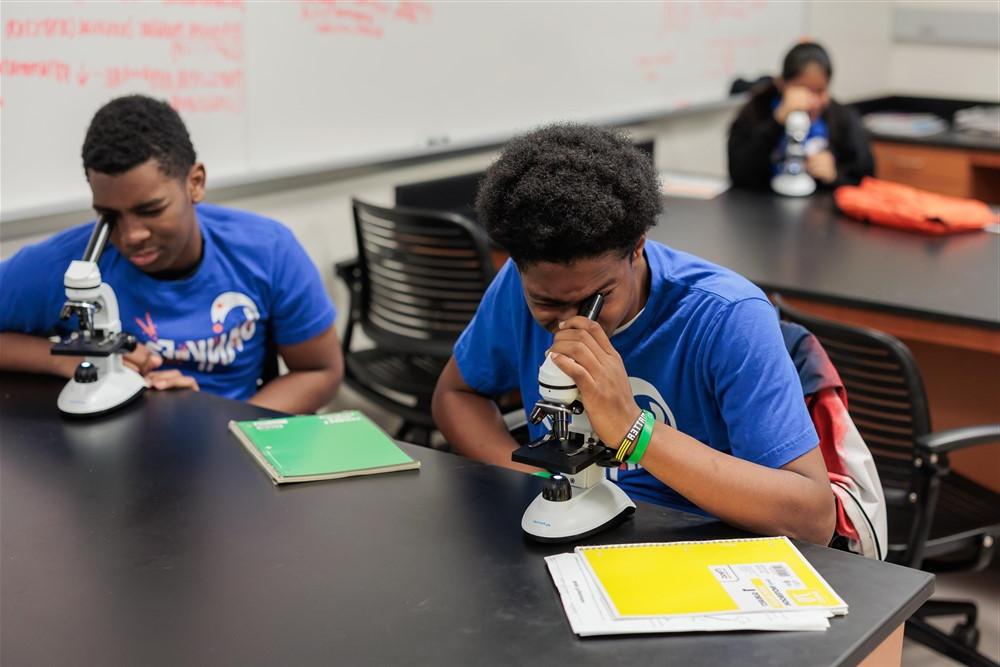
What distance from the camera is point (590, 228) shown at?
133cm

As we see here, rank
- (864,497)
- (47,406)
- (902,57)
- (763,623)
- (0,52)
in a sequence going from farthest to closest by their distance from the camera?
(902,57)
(0,52)
(47,406)
(864,497)
(763,623)

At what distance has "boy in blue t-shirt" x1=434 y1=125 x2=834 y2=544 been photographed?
1.33 metres

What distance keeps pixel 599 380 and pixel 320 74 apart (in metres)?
1.96

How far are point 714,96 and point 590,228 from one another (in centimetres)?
357

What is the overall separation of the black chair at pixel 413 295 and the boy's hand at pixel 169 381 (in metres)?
0.88

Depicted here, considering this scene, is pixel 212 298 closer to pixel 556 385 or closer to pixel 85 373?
pixel 85 373

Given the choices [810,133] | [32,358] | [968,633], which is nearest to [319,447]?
[32,358]

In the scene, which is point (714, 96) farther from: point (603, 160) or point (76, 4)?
point (603, 160)

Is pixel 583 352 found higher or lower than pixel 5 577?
higher

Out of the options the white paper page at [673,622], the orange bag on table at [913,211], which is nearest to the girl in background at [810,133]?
the orange bag on table at [913,211]

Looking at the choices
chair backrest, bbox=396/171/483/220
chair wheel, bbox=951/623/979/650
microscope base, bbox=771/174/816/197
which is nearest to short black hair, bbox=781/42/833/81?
microscope base, bbox=771/174/816/197

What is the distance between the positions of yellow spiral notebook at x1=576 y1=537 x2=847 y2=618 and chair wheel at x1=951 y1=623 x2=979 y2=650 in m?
1.38

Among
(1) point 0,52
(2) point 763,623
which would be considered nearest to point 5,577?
(2) point 763,623

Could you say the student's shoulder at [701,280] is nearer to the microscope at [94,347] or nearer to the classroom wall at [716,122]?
the microscope at [94,347]
